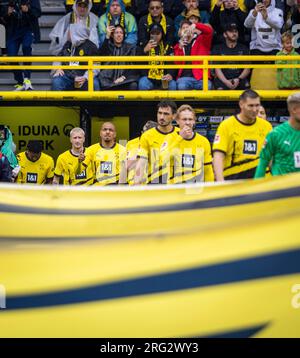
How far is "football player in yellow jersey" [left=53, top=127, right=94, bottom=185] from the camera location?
11.5 meters

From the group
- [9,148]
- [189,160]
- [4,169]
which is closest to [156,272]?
[189,160]

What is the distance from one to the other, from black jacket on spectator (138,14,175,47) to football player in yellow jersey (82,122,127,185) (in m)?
2.64

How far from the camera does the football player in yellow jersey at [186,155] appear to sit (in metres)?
9.20

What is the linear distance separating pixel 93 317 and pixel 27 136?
1049 cm

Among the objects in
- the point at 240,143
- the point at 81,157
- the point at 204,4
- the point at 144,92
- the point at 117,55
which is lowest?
the point at 81,157

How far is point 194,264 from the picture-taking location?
3.60 metres

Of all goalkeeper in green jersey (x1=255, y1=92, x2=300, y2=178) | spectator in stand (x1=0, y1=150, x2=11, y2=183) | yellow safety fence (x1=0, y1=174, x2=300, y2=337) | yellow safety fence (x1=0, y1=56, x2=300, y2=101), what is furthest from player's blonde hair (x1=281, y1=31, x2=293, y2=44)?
yellow safety fence (x1=0, y1=174, x2=300, y2=337)

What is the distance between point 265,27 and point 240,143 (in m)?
5.40

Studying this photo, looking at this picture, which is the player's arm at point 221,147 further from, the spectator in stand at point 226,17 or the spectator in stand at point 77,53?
the spectator in stand at point 77,53

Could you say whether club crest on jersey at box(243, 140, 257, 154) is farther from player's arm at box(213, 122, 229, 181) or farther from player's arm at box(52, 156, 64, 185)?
player's arm at box(52, 156, 64, 185)

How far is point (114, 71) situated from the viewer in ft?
44.7

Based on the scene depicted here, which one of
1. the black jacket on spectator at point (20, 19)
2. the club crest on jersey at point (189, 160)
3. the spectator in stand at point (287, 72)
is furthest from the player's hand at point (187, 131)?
the black jacket on spectator at point (20, 19)

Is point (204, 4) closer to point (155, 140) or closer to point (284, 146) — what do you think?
point (155, 140)

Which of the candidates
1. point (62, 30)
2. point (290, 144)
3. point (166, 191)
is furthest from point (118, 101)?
point (166, 191)
